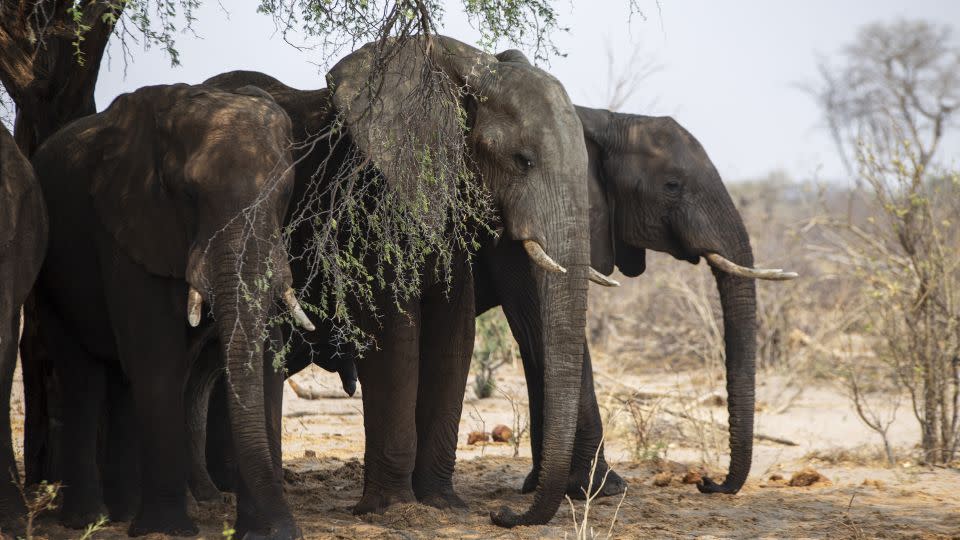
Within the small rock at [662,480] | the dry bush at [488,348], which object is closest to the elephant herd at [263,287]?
the small rock at [662,480]

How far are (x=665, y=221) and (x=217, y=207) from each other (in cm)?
340

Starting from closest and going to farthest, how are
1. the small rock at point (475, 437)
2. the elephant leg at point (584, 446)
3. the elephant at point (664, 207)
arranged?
1. the elephant leg at point (584, 446)
2. the elephant at point (664, 207)
3. the small rock at point (475, 437)

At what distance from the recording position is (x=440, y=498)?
6676mm

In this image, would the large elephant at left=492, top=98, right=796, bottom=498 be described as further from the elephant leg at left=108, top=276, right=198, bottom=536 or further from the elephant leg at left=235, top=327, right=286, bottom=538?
the elephant leg at left=108, top=276, right=198, bottom=536

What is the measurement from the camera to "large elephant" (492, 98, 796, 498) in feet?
24.6

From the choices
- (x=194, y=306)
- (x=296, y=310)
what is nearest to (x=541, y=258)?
(x=296, y=310)

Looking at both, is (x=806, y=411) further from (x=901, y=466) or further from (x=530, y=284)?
(x=530, y=284)

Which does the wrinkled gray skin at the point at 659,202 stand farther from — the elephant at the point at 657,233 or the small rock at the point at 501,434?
the small rock at the point at 501,434

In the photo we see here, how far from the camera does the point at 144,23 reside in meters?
6.53

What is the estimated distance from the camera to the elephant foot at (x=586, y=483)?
23.9 feet

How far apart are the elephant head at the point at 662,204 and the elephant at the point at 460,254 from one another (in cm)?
135

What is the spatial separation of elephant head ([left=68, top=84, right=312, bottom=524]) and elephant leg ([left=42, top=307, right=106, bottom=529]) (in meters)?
0.88

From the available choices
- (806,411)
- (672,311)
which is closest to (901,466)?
(806,411)

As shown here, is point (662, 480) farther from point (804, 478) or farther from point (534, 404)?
point (534, 404)
